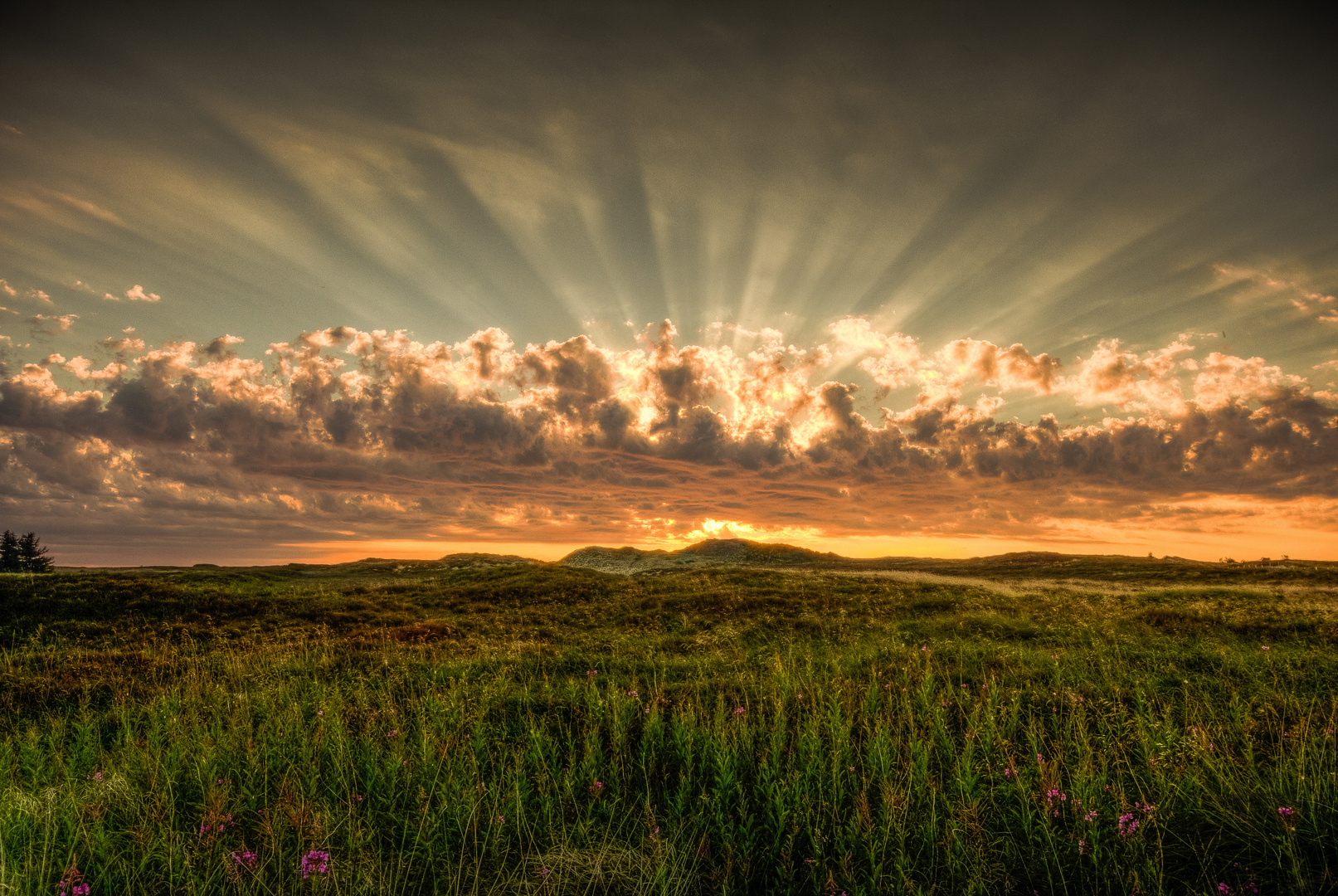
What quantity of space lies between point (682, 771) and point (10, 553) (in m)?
116

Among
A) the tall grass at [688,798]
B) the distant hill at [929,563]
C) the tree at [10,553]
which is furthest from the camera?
the tree at [10,553]

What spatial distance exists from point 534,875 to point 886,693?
22.0ft

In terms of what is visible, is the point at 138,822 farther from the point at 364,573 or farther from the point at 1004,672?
the point at 364,573

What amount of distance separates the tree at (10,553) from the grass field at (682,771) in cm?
9403

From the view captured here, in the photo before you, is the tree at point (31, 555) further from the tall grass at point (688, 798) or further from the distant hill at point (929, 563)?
the tall grass at point (688, 798)

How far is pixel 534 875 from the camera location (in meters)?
4.25

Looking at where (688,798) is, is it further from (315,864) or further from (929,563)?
(929,563)

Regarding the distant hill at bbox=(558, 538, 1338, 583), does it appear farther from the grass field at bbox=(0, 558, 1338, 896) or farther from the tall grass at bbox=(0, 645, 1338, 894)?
the tall grass at bbox=(0, 645, 1338, 894)

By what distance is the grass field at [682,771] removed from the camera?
14.1 ft

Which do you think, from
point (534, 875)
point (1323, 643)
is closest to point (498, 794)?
point (534, 875)

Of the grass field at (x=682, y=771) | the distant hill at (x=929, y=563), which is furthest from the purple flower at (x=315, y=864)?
the distant hill at (x=929, y=563)

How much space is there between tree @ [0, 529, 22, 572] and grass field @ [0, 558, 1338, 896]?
9403 cm

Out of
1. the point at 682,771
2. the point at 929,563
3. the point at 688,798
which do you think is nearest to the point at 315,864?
the point at 688,798

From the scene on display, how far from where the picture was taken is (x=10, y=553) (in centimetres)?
7888
